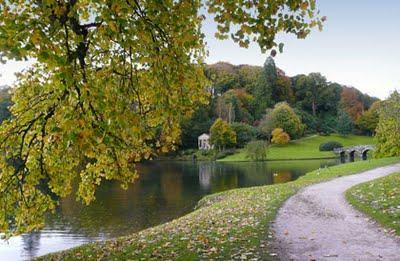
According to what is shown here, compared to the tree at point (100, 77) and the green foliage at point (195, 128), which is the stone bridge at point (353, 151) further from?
the tree at point (100, 77)

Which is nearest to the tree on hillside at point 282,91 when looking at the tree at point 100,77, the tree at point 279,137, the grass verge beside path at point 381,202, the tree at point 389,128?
the tree at point 279,137

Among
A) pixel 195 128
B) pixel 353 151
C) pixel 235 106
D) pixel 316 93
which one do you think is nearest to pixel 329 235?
pixel 353 151

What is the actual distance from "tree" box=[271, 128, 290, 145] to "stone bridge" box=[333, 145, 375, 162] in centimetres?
1493

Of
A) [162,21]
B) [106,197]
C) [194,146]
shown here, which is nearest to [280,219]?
[162,21]

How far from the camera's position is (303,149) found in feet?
346

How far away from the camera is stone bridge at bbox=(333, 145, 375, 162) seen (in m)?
84.2

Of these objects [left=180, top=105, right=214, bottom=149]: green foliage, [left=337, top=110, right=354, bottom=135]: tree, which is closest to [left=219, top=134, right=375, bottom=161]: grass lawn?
[left=337, top=110, right=354, bottom=135]: tree

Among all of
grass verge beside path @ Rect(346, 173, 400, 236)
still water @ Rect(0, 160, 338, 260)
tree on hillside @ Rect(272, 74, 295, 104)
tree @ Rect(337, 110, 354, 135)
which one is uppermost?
tree on hillside @ Rect(272, 74, 295, 104)

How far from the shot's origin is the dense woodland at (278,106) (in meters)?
116

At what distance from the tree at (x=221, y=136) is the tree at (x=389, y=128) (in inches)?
2032

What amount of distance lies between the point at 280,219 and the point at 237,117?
10993cm

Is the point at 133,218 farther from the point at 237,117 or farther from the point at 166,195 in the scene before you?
the point at 237,117

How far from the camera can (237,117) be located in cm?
12538

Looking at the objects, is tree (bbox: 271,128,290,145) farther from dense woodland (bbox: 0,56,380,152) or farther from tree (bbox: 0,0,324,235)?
tree (bbox: 0,0,324,235)
